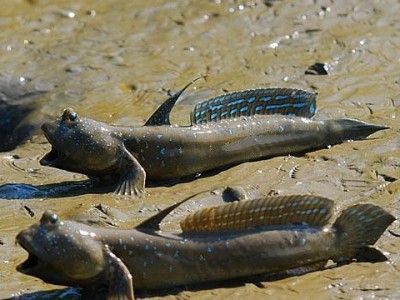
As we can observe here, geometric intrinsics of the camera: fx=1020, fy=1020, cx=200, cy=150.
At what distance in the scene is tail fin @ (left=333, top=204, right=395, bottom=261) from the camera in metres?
5.16

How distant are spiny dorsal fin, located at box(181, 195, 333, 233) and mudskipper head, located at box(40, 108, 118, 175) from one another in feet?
4.94

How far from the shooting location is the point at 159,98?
8367 millimetres

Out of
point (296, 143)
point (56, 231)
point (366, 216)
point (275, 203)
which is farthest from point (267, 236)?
point (296, 143)

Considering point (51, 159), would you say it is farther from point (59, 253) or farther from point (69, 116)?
point (59, 253)

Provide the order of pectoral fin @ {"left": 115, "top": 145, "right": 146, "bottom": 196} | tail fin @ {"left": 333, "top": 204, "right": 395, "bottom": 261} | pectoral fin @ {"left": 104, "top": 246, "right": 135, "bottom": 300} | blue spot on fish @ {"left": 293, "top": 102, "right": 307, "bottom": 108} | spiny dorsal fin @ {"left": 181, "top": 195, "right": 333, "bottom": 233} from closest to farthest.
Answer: pectoral fin @ {"left": 104, "top": 246, "right": 135, "bottom": 300}
spiny dorsal fin @ {"left": 181, "top": 195, "right": 333, "bottom": 233}
tail fin @ {"left": 333, "top": 204, "right": 395, "bottom": 261}
pectoral fin @ {"left": 115, "top": 145, "right": 146, "bottom": 196}
blue spot on fish @ {"left": 293, "top": 102, "right": 307, "bottom": 108}

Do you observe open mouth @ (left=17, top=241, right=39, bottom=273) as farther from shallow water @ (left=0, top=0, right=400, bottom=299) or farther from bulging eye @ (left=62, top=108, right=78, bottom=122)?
bulging eye @ (left=62, top=108, right=78, bottom=122)

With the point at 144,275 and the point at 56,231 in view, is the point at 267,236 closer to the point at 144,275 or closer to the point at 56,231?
the point at 144,275

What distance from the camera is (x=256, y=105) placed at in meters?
6.91

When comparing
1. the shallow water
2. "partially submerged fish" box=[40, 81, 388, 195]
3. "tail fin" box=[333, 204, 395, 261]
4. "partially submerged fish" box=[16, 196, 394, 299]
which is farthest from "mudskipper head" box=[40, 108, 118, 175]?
"tail fin" box=[333, 204, 395, 261]

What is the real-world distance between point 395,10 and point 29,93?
3584 mm

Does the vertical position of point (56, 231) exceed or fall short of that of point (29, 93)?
it exceeds it

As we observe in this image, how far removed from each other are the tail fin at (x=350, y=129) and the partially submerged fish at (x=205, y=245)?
189 cm

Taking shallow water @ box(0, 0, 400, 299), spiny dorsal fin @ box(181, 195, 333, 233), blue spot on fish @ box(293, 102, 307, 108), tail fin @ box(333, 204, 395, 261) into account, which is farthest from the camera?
blue spot on fish @ box(293, 102, 307, 108)

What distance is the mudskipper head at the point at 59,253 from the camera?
472cm
